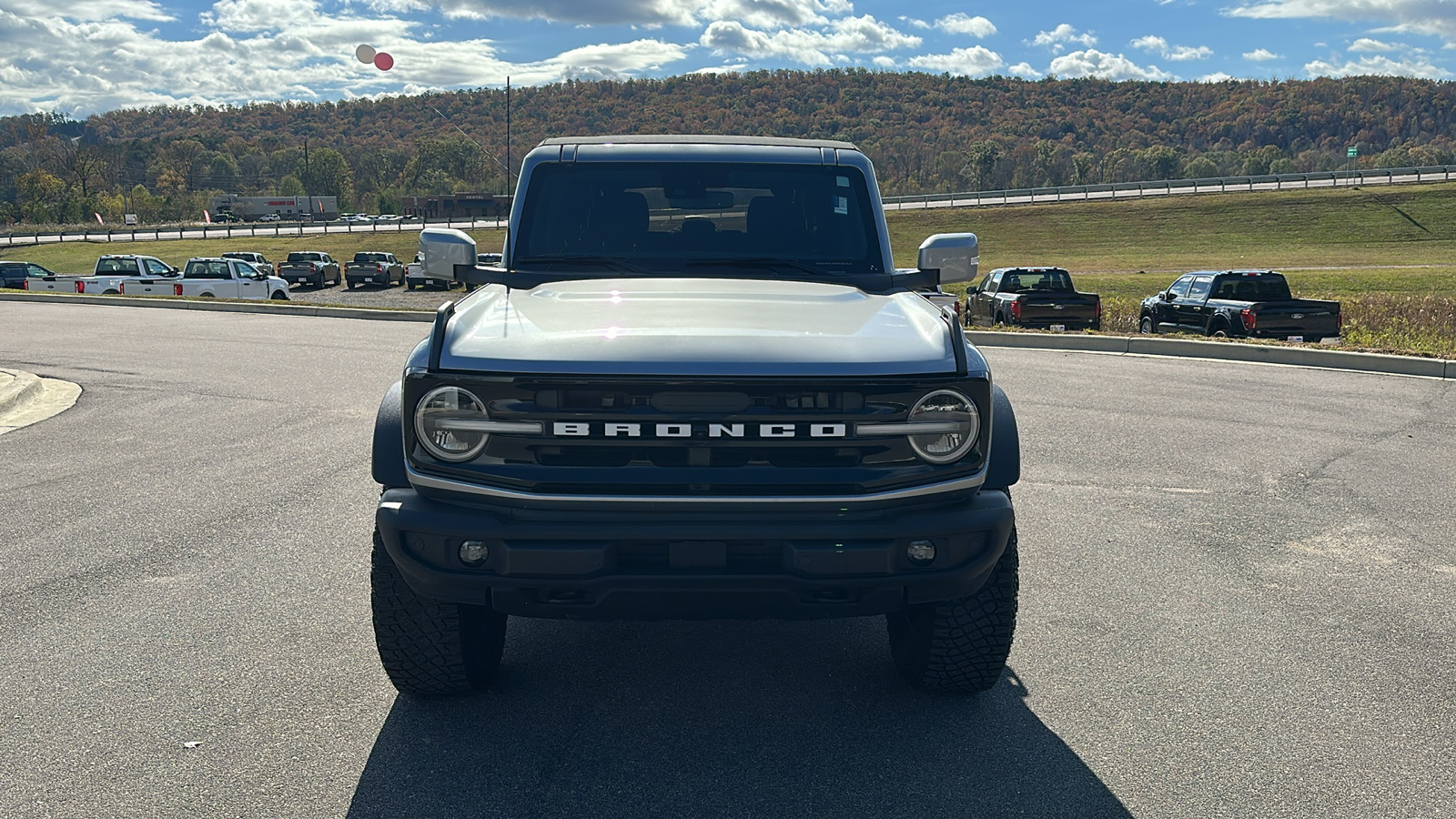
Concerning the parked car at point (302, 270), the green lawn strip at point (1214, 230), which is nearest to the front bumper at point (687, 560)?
the parked car at point (302, 270)

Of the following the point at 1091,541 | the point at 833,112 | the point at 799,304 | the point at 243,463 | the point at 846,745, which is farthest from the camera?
the point at 833,112

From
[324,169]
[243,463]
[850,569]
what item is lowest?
[324,169]

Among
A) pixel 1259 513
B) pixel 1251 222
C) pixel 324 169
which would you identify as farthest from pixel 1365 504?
Result: pixel 324 169

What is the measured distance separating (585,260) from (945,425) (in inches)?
83.3

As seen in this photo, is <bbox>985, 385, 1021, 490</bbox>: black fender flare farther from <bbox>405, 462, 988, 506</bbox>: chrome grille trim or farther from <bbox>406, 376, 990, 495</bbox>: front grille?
<bbox>406, 376, 990, 495</bbox>: front grille

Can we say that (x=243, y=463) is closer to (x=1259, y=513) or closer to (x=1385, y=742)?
(x=1259, y=513)

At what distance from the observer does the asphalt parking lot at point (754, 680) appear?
3.62 m

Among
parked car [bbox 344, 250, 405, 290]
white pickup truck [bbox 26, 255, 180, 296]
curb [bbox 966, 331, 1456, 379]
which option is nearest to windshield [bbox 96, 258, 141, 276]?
white pickup truck [bbox 26, 255, 180, 296]

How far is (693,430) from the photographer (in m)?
3.58

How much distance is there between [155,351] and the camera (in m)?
17.5

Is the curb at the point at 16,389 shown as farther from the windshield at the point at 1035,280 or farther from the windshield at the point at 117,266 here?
the windshield at the point at 117,266

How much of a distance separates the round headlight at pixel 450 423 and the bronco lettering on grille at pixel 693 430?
25 centimetres

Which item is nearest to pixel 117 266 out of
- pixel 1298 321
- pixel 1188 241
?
pixel 1298 321

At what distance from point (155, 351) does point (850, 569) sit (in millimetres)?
16528
